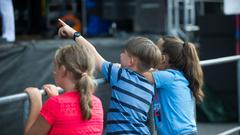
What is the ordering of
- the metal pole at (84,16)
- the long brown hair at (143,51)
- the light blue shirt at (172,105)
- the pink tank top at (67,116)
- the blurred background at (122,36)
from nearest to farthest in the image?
the pink tank top at (67,116) → the long brown hair at (143,51) → the light blue shirt at (172,105) → the blurred background at (122,36) → the metal pole at (84,16)

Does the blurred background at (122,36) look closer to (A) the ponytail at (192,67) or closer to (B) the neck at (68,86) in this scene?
(A) the ponytail at (192,67)

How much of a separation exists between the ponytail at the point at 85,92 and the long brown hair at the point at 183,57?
3.63 feet

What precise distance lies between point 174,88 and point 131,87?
484 mm

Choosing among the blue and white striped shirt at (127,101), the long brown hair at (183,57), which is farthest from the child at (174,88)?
the blue and white striped shirt at (127,101)

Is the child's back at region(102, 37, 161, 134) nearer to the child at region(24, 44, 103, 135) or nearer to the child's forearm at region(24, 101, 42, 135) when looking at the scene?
the child at region(24, 44, 103, 135)

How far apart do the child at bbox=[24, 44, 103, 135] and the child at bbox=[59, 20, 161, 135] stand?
521 millimetres

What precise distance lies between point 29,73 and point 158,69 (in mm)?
2618

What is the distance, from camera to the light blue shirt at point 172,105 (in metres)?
4.66

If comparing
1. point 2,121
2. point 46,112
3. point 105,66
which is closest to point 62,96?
point 46,112

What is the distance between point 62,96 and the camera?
12.1 feet

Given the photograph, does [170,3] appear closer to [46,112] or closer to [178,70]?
[178,70]

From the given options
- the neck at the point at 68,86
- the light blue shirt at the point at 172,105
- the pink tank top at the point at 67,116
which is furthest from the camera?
the light blue shirt at the point at 172,105

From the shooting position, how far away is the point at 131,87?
170 inches

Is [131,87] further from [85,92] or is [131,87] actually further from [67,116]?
[67,116]
